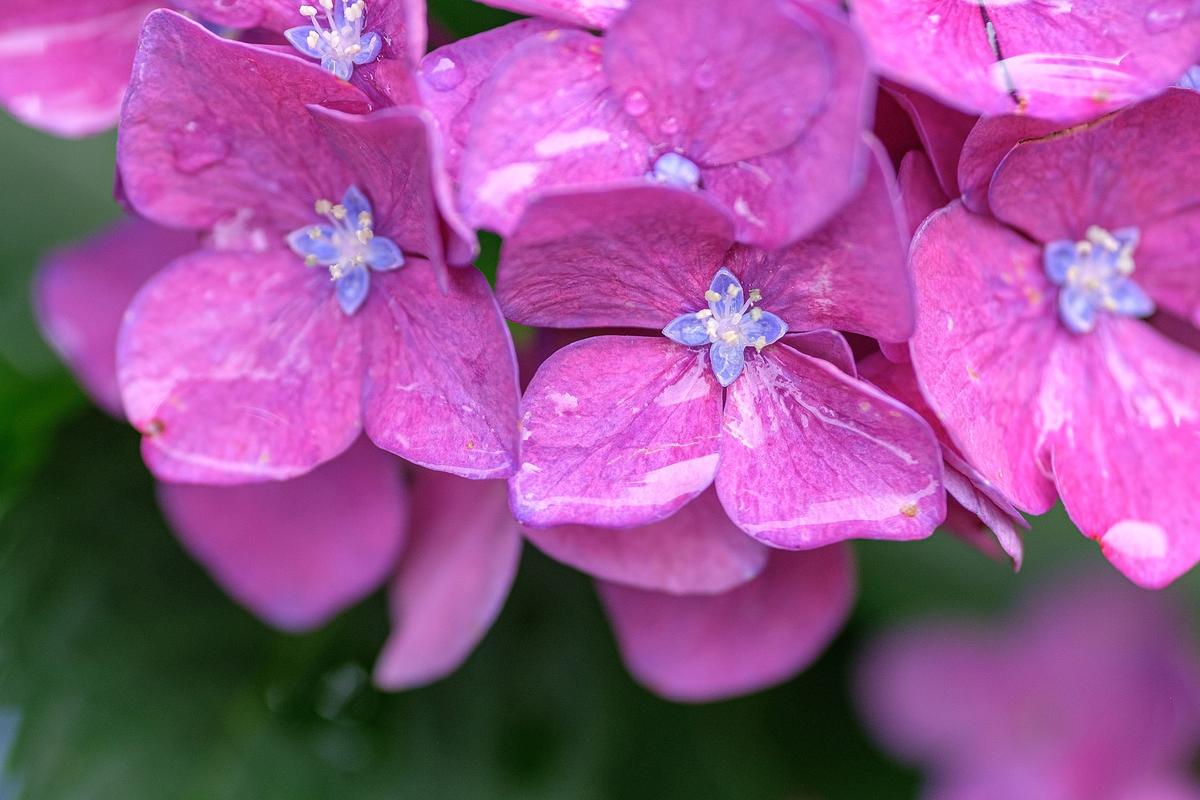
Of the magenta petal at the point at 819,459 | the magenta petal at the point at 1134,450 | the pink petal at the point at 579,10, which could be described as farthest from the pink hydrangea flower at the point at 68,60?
the magenta petal at the point at 1134,450

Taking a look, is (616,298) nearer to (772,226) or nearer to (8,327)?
(772,226)

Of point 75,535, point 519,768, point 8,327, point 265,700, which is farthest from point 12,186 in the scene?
point 519,768

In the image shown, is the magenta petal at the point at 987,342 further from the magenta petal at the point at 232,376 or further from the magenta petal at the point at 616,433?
the magenta petal at the point at 232,376

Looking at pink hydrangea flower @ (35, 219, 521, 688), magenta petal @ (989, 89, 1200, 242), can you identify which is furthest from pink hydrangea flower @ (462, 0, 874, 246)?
pink hydrangea flower @ (35, 219, 521, 688)

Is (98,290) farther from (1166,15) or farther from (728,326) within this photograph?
(1166,15)

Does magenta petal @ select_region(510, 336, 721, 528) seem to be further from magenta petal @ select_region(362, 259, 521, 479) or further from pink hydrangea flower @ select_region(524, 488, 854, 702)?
pink hydrangea flower @ select_region(524, 488, 854, 702)

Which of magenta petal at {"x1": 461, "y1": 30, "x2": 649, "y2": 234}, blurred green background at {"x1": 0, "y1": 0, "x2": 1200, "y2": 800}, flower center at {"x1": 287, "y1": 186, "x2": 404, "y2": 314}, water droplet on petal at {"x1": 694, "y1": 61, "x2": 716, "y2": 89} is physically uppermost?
water droplet on petal at {"x1": 694, "y1": 61, "x2": 716, "y2": 89}
